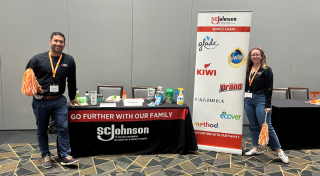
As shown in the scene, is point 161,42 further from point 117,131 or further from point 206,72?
point 117,131

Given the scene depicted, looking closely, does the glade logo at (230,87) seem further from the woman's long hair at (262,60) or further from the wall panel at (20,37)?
the wall panel at (20,37)

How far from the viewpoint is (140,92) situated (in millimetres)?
3484

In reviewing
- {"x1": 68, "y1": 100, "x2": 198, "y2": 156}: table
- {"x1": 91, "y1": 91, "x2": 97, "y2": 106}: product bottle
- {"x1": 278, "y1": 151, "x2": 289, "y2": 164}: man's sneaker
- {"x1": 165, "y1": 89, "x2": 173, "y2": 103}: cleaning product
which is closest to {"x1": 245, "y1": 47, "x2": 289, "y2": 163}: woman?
{"x1": 278, "y1": 151, "x2": 289, "y2": 164}: man's sneaker

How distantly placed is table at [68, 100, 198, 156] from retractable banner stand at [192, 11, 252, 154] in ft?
1.08

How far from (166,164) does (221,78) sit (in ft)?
4.43

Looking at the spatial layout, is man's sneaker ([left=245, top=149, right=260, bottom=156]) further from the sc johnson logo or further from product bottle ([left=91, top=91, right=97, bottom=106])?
product bottle ([left=91, top=91, right=97, bottom=106])

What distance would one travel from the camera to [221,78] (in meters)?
2.69

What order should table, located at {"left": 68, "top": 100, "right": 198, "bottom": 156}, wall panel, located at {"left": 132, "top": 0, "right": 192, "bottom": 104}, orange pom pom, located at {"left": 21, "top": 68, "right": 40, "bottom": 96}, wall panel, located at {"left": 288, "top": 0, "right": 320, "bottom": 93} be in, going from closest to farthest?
orange pom pom, located at {"left": 21, "top": 68, "right": 40, "bottom": 96}, table, located at {"left": 68, "top": 100, "right": 198, "bottom": 156}, wall panel, located at {"left": 132, "top": 0, "right": 192, "bottom": 104}, wall panel, located at {"left": 288, "top": 0, "right": 320, "bottom": 93}

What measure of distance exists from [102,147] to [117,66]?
69.1 inches

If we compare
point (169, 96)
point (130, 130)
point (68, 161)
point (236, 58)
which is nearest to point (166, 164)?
point (130, 130)

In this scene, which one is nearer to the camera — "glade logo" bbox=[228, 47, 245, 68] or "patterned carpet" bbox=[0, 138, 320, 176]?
"patterned carpet" bbox=[0, 138, 320, 176]

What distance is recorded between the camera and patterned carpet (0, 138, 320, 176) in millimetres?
2262

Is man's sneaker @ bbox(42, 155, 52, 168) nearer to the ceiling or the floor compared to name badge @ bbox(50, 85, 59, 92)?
nearer to the floor

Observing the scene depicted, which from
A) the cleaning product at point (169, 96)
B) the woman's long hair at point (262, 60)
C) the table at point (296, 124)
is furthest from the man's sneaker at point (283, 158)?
the cleaning product at point (169, 96)
